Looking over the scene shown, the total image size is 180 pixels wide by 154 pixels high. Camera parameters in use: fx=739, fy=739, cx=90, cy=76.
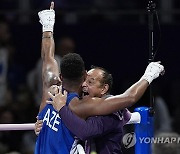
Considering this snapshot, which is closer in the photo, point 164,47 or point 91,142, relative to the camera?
point 91,142

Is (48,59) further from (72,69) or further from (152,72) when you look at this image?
(152,72)

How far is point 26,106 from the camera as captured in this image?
9.86 meters

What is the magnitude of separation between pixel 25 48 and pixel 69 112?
554 cm

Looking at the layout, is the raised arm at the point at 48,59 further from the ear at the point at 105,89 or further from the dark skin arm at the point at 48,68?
the ear at the point at 105,89

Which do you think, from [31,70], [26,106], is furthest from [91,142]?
[31,70]

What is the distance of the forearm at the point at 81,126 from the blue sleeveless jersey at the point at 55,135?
129mm

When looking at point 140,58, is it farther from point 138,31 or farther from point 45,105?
point 45,105

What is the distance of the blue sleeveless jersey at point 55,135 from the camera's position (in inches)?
213

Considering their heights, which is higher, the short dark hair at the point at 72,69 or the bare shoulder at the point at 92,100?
the short dark hair at the point at 72,69

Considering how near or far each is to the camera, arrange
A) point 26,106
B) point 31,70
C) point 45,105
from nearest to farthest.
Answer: point 45,105
point 26,106
point 31,70

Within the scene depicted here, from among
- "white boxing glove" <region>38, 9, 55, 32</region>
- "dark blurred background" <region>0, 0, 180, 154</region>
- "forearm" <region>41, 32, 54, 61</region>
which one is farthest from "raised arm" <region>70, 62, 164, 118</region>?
"dark blurred background" <region>0, 0, 180, 154</region>
